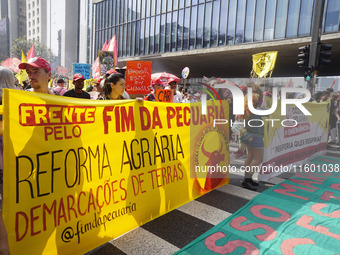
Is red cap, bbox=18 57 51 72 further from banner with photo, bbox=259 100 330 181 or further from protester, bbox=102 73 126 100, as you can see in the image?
banner with photo, bbox=259 100 330 181

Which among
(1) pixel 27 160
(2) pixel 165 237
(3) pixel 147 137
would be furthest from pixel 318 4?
(1) pixel 27 160

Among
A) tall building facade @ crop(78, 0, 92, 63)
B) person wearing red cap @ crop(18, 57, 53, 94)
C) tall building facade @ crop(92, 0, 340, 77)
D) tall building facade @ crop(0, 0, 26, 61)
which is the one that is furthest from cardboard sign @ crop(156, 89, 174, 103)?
tall building facade @ crop(0, 0, 26, 61)

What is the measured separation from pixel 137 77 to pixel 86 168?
3.22 meters

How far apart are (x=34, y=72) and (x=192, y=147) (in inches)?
94.2

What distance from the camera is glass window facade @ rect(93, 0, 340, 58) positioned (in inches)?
825

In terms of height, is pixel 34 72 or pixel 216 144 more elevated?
pixel 34 72

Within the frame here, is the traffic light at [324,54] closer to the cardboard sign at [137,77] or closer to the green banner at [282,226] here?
the green banner at [282,226]

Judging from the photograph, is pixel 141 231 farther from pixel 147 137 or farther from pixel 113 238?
pixel 147 137

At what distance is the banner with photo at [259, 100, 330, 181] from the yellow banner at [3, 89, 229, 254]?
198 cm

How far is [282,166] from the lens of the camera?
5.59 metres

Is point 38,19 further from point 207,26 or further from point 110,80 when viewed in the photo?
point 110,80

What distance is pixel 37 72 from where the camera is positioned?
3.13m

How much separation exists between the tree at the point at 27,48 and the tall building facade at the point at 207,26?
87.1 ft

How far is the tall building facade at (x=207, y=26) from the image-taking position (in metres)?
20.8
